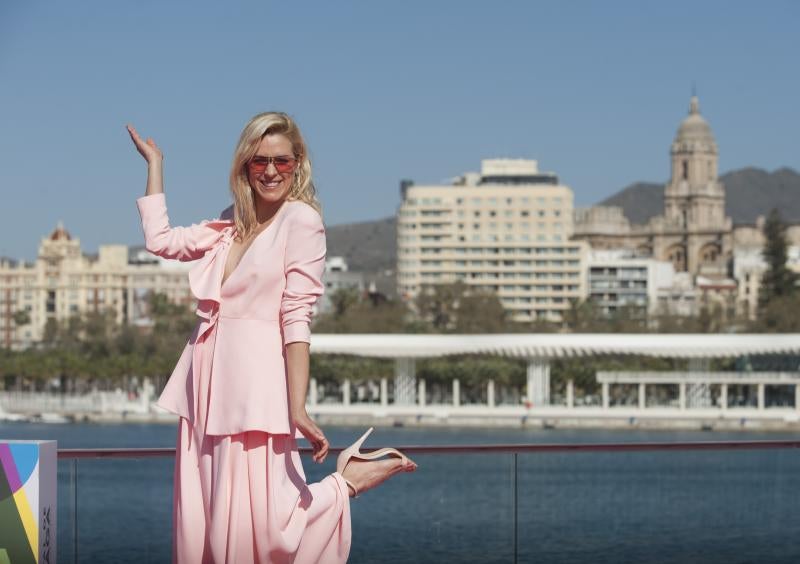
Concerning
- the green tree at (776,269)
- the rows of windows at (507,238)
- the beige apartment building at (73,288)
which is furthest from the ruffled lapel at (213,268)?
the beige apartment building at (73,288)

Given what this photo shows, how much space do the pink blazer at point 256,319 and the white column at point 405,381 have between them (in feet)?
202

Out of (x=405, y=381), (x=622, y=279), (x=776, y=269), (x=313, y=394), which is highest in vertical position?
(x=622, y=279)

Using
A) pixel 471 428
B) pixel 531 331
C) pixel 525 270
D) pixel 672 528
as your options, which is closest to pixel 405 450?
pixel 672 528

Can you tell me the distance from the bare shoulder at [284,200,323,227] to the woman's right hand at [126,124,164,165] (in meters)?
0.36

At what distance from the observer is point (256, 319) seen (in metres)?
4.12

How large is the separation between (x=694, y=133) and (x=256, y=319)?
496ft

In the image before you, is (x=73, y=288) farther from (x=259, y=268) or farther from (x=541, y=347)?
(x=259, y=268)

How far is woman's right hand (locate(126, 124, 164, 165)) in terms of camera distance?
14.2 ft

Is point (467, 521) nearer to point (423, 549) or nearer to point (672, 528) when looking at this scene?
point (423, 549)

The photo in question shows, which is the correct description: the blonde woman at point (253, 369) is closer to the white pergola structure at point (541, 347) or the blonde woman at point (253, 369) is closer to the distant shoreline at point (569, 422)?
the distant shoreline at point (569, 422)

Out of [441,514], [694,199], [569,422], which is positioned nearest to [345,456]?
[441,514]

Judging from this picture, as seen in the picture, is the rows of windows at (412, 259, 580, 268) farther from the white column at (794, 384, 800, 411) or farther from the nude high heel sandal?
the nude high heel sandal

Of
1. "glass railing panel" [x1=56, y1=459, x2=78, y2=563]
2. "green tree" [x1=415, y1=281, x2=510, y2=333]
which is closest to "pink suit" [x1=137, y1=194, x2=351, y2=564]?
"glass railing panel" [x1=56, y1=459, x2=78, y2=563]

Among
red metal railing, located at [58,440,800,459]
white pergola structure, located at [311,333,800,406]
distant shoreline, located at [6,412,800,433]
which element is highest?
red metal railing, located at [58,440,800,459]
